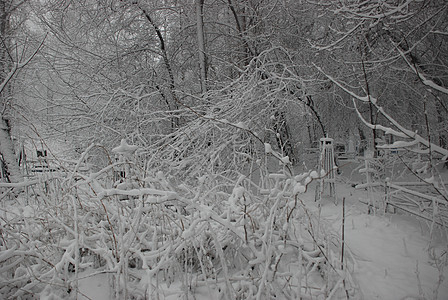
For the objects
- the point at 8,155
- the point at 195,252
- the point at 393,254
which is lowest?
the point at 393,254

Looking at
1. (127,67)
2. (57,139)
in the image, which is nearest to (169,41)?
(127,67)

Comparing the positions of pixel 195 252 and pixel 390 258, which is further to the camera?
pixel 390 258

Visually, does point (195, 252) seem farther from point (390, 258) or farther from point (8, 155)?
point (8, 155)

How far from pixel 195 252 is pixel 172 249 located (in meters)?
0.62

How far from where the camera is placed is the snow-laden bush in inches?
81.5

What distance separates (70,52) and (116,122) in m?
2.69

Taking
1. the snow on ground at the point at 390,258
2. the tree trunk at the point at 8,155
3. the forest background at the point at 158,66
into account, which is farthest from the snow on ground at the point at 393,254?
the tree trunk at the point at 8,155

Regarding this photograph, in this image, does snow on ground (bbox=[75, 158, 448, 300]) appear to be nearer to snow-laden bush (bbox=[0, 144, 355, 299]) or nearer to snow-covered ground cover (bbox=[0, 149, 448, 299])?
snow-covered ground cover (bbox=[0, 149, 448, 299])

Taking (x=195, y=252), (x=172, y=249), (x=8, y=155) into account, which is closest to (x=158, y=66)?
(x=8, y=155)

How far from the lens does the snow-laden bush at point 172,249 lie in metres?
2.07

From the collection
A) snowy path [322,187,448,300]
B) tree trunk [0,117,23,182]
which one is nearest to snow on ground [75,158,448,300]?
snowy path [322,187,448,300]

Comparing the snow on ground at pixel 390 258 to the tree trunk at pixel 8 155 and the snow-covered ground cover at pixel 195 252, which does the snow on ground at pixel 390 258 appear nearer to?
the snow-covered ground cover at pixel 195 252

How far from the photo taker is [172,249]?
2.16 meters

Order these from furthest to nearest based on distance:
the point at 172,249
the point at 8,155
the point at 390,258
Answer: the point at 8,155, the point at 390,258, the point at 172,249
